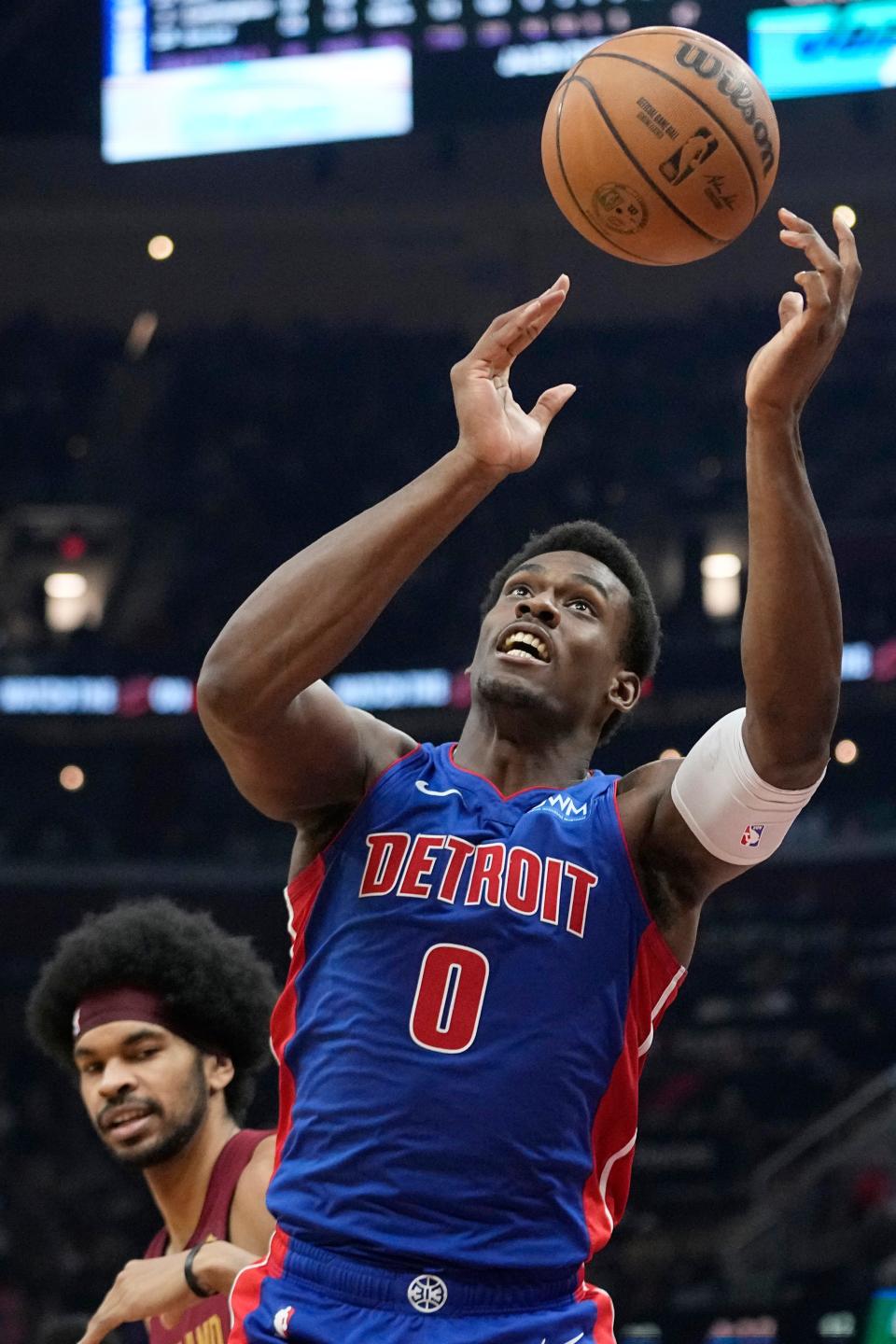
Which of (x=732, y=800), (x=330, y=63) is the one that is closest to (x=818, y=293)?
(x=732, y=800)

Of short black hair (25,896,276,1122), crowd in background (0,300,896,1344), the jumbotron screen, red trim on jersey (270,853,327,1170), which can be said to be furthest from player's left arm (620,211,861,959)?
crowd in background (0,300,896,1344)

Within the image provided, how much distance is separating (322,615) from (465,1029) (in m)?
0.68

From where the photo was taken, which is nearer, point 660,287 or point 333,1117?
point 333,1117

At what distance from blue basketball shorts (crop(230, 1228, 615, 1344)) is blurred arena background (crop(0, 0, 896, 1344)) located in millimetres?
11306

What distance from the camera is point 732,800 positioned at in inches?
110

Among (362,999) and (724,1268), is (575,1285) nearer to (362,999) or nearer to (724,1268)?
(362,999)

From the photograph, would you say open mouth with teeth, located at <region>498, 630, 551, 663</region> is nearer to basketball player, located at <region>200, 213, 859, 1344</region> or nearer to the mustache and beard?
basketball player, located at <region>200, 213, 859, 1344</region>

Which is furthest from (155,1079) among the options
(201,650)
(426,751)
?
(201,650)

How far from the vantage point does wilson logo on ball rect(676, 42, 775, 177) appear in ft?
11.3

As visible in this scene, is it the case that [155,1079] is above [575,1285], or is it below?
below

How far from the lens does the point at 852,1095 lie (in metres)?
15.3

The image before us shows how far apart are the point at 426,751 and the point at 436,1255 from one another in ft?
2.99

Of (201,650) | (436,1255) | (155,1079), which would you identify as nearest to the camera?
(436,1255)

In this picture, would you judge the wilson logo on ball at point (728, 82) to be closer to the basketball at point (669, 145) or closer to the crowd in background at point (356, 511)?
the basketball at point (669, 145)
